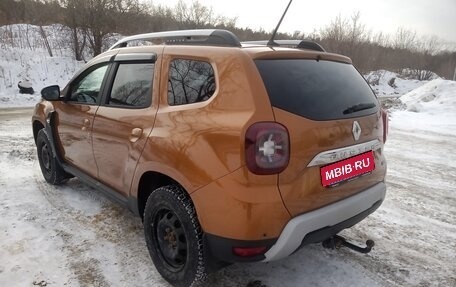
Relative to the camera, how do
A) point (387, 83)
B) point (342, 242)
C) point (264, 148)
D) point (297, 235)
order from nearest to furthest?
point (264, 148) < point (297, 235) < point (342, 242) < point (387, 83)

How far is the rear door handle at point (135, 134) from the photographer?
275 cm

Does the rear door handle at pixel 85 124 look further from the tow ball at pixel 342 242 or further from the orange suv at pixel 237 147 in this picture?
the tow ball at pixel 342 242

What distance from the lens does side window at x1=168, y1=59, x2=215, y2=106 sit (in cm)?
237

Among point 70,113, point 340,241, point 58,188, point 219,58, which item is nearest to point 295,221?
point 340,241

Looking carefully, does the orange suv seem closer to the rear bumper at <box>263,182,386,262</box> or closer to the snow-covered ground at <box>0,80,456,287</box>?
the rear bumper at <box>263,182,386,262</box>

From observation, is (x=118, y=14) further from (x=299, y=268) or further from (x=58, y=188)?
(x=299, y=268)

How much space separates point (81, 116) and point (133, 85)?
961mm

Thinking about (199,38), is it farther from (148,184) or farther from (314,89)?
(148,184)

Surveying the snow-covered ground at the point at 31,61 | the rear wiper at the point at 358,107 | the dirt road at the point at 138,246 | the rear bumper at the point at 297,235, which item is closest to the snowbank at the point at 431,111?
the dirt road at the point at 138,246

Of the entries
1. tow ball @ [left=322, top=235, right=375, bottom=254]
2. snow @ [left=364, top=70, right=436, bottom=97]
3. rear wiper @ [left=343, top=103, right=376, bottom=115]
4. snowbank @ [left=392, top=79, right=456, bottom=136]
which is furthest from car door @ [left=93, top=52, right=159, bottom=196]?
snow @ [left=364, top=70, right=436, bottom=97]

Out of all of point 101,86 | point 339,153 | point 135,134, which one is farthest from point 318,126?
point 101,86

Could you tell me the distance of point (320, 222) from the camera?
224cm

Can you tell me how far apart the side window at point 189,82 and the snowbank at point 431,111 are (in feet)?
28.7

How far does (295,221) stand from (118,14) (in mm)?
20129
